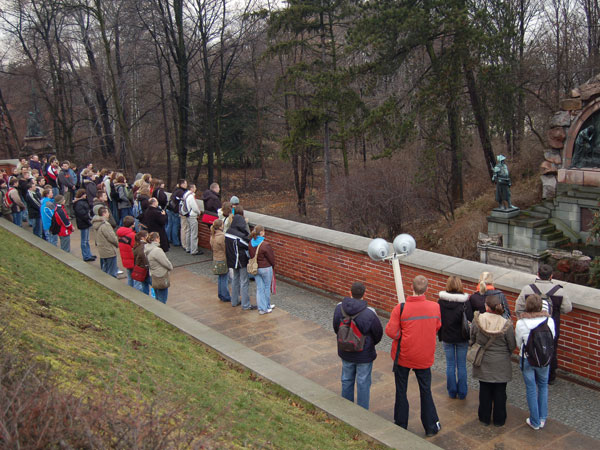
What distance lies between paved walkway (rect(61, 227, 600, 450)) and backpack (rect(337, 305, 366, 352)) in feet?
2.96

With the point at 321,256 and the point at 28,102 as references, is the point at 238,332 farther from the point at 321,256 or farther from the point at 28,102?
the point at 28,102

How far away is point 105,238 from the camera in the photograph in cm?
1009

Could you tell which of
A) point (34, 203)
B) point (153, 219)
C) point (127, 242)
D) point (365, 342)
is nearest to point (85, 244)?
point (153, 219)

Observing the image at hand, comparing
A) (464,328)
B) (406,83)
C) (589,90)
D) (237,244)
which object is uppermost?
(406,83)

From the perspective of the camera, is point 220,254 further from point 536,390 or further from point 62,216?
point 536,390

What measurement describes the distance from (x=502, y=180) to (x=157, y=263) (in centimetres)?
1186

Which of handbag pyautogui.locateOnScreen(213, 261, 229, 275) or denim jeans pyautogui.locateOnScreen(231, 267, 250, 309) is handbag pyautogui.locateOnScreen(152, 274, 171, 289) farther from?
denim jeans pyautogui.locateOnScreen(231, 267, 250, 309)

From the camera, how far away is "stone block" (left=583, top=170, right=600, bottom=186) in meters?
16.5

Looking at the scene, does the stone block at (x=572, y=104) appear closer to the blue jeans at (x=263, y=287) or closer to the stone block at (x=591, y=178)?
the stone block at (x=591, y=178)

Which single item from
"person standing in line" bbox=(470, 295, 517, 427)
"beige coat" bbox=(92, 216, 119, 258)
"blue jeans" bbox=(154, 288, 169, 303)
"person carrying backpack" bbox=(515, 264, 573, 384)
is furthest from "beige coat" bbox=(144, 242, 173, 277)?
"person carrying backpack" bbox=(515, 264, 573, 384)

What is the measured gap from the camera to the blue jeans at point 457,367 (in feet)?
20.1


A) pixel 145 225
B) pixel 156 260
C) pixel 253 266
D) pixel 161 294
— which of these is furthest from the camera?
pixel 145 225

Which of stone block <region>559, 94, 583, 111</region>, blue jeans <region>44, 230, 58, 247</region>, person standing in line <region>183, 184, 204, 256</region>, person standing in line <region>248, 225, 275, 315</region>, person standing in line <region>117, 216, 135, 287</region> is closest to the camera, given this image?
person standing in line <region>248, 225, 275, 315</region>

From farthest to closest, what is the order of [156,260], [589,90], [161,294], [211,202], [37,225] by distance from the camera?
1. [589,90]
2. [37,225]
3. [211,202]
4. [161,294]
5. [156,260]
